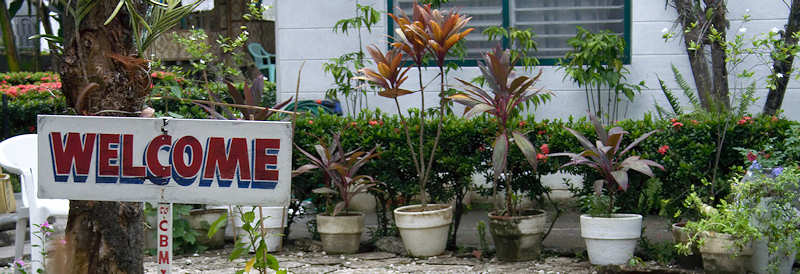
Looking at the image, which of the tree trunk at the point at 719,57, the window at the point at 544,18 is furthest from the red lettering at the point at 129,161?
the tree trunk at the point at 719,57

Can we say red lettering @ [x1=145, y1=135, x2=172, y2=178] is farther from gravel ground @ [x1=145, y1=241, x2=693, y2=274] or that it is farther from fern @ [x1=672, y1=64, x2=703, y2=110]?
fern @ [x1=672, y1=64, x2=703, y2=110]

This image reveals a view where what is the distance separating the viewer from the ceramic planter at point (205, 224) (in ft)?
18.5

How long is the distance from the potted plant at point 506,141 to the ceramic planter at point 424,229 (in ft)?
Answer: 1.19

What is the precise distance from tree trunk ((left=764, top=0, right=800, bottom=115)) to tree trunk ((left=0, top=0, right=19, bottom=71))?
12.5 metres

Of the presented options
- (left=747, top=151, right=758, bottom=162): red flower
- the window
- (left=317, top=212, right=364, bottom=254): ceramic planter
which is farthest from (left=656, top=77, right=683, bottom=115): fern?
(left=317, top=212, right=364, bottom=254): ceramic planter

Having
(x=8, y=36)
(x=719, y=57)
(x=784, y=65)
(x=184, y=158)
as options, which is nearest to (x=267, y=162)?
(x=184, y=158)

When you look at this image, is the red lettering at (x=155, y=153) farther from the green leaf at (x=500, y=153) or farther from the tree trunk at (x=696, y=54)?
the tree trunk at (x=696, y=54)

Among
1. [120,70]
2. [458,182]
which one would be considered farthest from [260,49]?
[120,70]

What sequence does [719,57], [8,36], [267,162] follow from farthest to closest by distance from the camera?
[8,36] < [719,57] < [267,162]

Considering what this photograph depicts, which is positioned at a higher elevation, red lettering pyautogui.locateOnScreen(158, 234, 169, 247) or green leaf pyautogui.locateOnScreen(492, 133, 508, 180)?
green leaf pyautogui.locateOnScreen(492, 133, 508, 180)

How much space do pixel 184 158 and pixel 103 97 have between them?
2.27 ft

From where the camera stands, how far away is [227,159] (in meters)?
2.39

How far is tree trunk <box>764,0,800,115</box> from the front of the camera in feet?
19.6

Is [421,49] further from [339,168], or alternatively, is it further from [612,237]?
[612,237]
